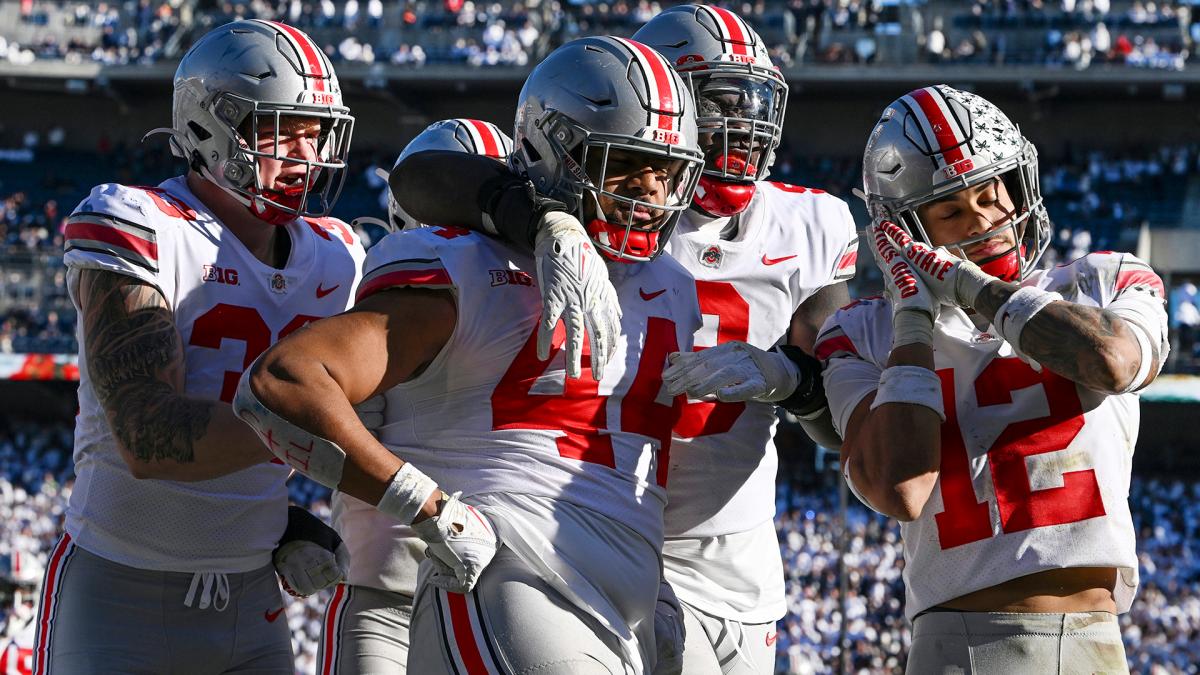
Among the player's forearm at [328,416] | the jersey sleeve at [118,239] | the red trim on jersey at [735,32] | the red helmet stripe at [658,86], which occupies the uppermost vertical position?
the red helmet stripe at [658,86]

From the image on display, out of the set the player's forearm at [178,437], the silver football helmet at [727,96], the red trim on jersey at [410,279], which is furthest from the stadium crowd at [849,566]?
the red trim on jersey at [410,279]

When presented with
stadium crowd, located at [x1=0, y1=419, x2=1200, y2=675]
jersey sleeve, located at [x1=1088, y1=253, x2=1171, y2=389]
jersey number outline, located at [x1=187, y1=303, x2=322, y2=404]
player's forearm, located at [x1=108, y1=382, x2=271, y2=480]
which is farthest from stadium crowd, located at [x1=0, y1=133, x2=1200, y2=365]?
player's forearm, located at [x1=108, y1=382, x2=271, y2=480]

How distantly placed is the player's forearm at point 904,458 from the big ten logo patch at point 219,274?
5.57 feet

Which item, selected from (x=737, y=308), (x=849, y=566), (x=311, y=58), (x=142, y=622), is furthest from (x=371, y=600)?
(x=849, y=566)

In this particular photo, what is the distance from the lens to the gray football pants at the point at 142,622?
376cm

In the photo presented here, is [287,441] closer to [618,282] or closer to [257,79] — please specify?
[618,282]

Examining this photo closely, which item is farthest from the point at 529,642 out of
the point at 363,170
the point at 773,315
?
the point at 363,170

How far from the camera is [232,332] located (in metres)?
3.92

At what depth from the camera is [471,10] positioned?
29.6 meters

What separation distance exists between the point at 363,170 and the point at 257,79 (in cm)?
2572

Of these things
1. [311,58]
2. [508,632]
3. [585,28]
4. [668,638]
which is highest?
[311,58]

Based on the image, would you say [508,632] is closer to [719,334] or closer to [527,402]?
[527,402]

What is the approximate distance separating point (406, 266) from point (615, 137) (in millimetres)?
575

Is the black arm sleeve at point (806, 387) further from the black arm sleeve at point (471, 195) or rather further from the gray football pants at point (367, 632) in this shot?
the gray football pants at point (367, 632)
